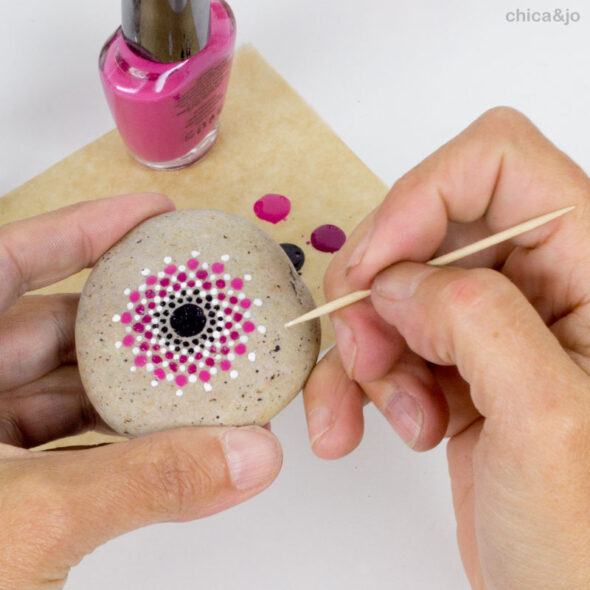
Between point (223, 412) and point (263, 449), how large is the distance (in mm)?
59

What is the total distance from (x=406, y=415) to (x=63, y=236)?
471mm

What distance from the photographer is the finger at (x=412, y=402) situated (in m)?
0.83

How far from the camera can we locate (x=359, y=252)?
2.50 ft

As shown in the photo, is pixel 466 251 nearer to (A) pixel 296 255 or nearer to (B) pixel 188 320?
(B) pixel 188 320

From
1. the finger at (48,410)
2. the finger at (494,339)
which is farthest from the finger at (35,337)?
the finger at (494,339)

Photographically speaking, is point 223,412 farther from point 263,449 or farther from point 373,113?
point 373,113

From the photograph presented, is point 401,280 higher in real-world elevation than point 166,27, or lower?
lower

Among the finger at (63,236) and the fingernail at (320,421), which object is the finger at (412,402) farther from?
the finger at (63,236)

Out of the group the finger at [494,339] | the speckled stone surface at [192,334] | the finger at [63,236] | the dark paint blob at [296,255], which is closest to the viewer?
the finger at [494,339]

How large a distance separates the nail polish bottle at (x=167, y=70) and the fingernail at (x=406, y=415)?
521mm

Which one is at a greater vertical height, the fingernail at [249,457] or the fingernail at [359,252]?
the fingernail at [359,252]

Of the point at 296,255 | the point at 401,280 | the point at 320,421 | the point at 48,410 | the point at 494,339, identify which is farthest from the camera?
the point at 296,255

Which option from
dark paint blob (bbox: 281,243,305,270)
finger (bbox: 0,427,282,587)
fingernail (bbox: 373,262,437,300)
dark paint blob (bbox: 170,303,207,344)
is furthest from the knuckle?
dark paint blob (bbox: 281,243,305,270)

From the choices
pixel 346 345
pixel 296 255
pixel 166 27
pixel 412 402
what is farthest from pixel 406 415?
pixel 166 27
